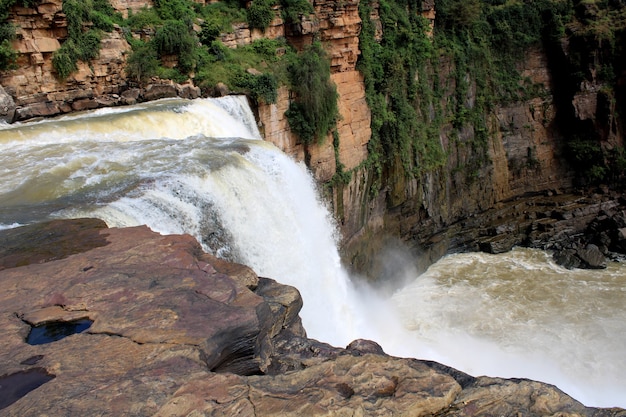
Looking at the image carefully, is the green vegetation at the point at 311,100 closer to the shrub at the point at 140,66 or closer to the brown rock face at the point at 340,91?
the brown rock face at the point at 340,91

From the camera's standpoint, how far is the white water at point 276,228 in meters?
8.35

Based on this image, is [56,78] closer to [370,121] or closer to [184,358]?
[370,121]

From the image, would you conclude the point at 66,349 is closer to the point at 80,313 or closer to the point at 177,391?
the point at 80,313

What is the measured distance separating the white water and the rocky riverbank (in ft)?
7.66

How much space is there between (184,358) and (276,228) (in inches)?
232

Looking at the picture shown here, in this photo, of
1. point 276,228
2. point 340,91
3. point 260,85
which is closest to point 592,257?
point 340,91

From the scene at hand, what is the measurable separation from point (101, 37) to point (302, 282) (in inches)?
394

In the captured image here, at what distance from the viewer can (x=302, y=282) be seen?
9.91m

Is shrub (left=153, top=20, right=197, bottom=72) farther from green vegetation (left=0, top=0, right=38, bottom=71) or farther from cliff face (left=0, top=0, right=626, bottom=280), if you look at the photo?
green vegetation (left=0, top=0, right=38, bottom=71)

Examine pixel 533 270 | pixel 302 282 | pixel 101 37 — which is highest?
pixel 101 37

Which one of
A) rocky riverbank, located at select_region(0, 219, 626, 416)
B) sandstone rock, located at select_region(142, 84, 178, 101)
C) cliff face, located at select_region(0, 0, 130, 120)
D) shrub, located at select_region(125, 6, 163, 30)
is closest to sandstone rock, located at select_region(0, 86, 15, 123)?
cliff face, located at select_region(0, 0, 130, 120)

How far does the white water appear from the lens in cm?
835

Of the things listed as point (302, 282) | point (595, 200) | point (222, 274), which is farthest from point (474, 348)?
point (595, 200)

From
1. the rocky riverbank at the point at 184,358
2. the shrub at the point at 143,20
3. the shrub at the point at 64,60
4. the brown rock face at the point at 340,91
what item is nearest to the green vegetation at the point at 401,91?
the brown rock face at the point at 340,91
